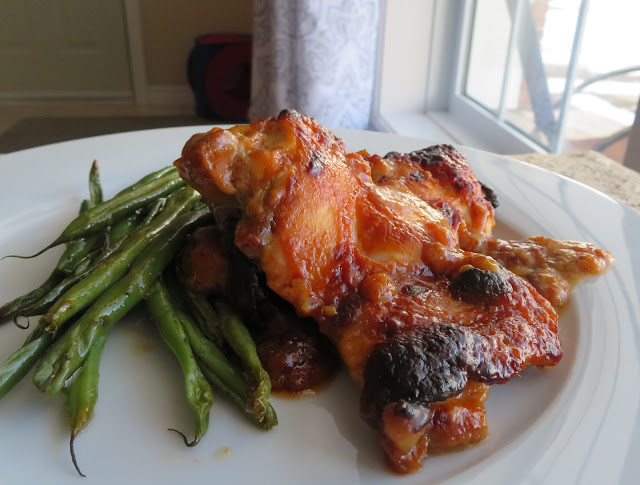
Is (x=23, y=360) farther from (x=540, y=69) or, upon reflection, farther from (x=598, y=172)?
(x=540, y=69)

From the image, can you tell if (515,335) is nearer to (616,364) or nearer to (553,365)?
(553,365)

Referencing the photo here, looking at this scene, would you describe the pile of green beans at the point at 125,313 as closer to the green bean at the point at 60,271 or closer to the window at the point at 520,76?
the green bean at the point at 60,271

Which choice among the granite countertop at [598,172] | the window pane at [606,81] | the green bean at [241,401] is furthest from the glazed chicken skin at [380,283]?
the window pane at [606,81]

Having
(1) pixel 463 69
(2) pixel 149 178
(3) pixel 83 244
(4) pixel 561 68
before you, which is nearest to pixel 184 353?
(3) pixel 83 244

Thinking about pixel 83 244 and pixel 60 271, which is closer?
pixel 60 271

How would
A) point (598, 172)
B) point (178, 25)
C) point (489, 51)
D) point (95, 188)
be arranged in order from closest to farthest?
1. point (95, 188)
2. point (598, 172)
3. point (489, 51)
4. point (178, 25)

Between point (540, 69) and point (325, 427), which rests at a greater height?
point (540, 69)

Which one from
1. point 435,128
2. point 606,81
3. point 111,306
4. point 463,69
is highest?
point 606,81

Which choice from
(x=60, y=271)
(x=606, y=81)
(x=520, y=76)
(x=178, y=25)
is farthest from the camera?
(x=178, y=25)
